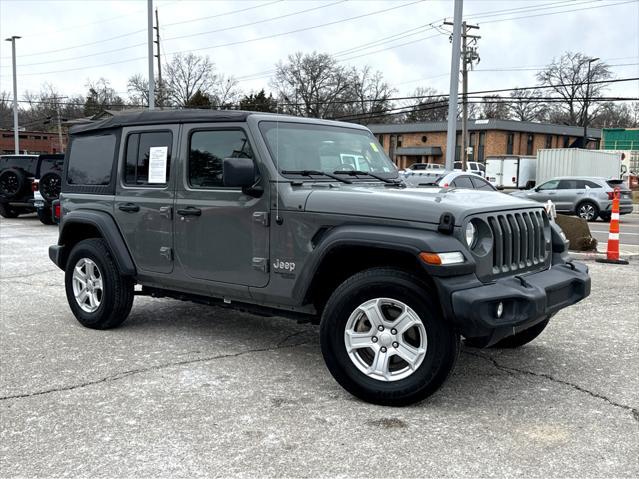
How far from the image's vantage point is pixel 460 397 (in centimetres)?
408

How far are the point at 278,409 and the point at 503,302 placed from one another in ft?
4.90

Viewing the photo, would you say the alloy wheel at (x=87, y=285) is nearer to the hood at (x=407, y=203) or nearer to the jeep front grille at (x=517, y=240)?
the hood at (x=407, y=203)

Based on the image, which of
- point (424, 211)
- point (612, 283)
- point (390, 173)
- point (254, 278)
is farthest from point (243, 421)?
point (612, 283)

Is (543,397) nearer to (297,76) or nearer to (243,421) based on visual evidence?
(243,421)

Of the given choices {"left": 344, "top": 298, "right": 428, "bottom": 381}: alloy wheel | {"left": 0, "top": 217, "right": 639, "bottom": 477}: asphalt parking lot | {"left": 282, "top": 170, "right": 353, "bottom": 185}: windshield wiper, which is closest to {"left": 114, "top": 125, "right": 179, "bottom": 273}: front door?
{"left": 0, "top": 217, "right": 639, "bottom": 477}: asphalt parking lot

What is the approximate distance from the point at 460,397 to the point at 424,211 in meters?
1.25

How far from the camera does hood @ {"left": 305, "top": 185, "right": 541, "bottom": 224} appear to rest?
3.81 metres

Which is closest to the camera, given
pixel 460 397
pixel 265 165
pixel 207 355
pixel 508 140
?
pixel 460 397

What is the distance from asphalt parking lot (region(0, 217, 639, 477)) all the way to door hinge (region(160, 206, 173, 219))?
109cm

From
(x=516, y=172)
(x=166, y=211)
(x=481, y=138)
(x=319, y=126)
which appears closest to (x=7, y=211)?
(x=166, y=211)

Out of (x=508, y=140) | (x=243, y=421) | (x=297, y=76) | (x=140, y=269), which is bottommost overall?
(x=243, y=421)

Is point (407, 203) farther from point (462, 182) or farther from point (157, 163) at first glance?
point (462, 182)

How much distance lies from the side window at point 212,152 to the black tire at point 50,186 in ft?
37.7

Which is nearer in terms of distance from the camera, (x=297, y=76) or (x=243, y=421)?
(x=243, y=421)
